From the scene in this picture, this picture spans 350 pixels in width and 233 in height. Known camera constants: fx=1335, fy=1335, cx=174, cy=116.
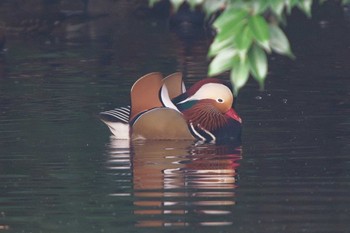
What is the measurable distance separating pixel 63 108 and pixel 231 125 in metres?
3.04

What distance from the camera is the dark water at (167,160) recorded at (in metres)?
9.81

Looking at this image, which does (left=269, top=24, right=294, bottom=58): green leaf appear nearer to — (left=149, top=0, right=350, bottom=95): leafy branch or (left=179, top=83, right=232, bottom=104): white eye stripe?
(left=149, top=0, right=350, bottom=95): leafy branch

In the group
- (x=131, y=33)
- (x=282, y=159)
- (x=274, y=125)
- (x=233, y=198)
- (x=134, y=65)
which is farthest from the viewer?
(x=131, y=33)

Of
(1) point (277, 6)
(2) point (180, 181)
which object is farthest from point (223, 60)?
(2) point (180, 181)

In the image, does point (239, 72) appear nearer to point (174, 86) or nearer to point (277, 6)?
point (277, 6)

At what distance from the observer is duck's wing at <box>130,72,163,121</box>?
1385 centimetres

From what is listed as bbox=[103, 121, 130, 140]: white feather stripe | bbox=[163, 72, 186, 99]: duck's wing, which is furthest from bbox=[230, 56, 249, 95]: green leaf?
bbox=[163, 72, 186, 99]: duck's wing

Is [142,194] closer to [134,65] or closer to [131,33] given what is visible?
[134,65]

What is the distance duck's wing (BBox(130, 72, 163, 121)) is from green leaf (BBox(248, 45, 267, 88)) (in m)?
8.06

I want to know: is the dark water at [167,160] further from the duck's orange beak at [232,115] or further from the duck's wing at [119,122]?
the duck's orange beak at [232,115]

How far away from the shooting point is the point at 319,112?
51.0 feet

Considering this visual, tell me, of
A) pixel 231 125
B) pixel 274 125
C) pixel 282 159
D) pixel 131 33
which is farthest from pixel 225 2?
pixel 131 33

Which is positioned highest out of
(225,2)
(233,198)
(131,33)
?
(131,33)

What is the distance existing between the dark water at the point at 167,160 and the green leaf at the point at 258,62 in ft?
11.8
